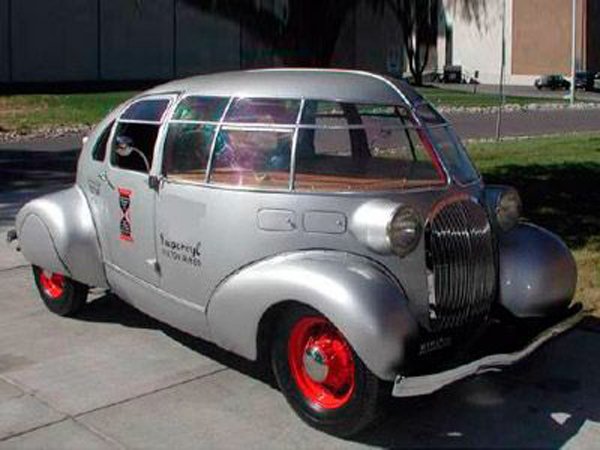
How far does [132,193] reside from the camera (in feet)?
18.6

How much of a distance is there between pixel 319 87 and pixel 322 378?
5.02 feet

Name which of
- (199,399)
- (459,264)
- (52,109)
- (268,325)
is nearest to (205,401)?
(199,399)

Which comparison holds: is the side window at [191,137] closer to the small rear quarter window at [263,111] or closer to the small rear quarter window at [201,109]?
the small rear quarter window at [201,109]

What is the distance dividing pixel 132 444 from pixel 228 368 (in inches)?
44.9

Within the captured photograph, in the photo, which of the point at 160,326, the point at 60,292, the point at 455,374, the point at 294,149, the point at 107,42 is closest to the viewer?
the point at 455,374

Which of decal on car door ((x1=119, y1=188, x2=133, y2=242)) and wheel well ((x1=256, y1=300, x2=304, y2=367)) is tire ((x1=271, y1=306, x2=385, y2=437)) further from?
decal on car door ((x1=119, y1=188, x2=133, y2=242))

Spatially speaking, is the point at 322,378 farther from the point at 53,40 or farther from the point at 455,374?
the point at 53,40

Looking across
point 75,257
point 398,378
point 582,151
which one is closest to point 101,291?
point 75,257

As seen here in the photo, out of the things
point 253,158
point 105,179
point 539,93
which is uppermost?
point 539,93

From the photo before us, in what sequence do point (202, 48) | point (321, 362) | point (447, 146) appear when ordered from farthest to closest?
point (202, 48) < point (447, 146) < point (321, 362)

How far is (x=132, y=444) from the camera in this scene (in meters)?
4.48

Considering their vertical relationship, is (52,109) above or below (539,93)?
below

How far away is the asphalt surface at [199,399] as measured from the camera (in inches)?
180

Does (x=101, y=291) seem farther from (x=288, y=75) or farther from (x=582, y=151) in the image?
(x=582, y=151)
